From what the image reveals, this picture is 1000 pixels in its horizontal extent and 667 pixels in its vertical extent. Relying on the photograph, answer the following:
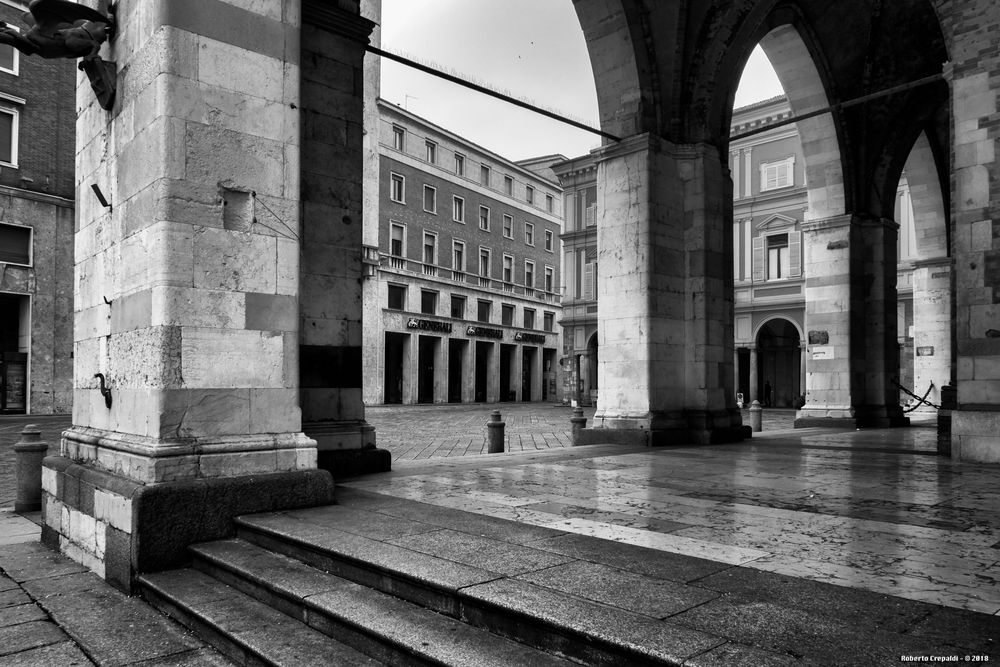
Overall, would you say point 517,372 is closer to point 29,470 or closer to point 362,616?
point 29,470

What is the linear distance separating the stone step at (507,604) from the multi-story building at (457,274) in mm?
27862

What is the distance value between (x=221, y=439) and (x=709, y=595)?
3.48 m

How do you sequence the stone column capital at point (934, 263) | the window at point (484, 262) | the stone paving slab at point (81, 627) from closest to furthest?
the stone paving slab at point (81, 627)
the stone column capital at point (934, 263)
the window at point (484, 262)

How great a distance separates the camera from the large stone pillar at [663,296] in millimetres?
10453

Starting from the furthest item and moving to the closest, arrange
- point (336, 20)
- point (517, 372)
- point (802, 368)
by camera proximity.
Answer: point (517, 372) < point (802, 368) < point (336, 20)

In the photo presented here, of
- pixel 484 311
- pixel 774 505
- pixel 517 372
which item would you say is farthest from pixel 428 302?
pixel 774 505

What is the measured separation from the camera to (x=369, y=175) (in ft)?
102

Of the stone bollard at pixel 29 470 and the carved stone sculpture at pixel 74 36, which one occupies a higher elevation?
the carved stone sculpture at pixel 74 36

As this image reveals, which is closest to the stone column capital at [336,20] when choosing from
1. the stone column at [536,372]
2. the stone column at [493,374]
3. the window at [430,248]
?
the window at [430,248]

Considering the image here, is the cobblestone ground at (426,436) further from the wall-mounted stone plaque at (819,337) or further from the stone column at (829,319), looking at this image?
the wall-mounted stone plaque at (819,337)

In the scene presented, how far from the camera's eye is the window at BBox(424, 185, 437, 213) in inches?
1410

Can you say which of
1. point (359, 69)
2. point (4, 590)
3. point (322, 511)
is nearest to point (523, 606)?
point (322, 511)

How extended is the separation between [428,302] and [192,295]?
103 ft

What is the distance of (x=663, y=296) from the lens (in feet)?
34.8
